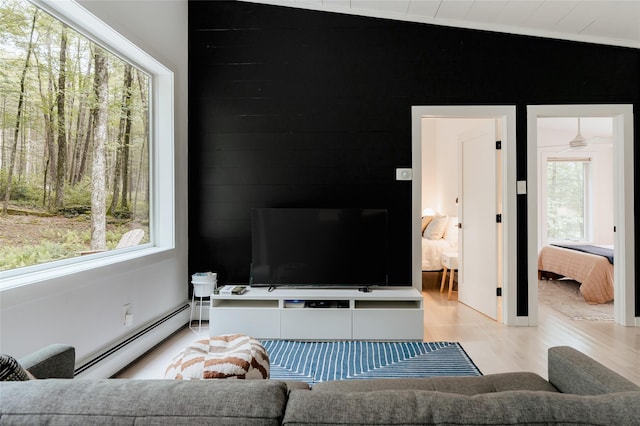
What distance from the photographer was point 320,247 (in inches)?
129

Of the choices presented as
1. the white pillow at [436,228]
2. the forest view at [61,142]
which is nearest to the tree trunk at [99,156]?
the forest view at [61,142]

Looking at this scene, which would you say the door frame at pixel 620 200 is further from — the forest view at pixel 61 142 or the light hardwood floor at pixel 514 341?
the forest view at pixel 61 142

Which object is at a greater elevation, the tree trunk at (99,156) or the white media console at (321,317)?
the tree trunk at (99,156)

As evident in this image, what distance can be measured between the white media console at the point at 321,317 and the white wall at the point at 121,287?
1.76 feet

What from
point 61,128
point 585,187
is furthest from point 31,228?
point 585,187

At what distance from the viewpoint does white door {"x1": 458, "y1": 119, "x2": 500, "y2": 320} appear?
366 cm

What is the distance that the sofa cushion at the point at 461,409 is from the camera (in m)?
0.66

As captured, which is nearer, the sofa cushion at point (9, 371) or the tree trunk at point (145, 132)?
the sofa cushion at point (9, 371)

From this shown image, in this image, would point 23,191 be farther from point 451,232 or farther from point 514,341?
point 451,232

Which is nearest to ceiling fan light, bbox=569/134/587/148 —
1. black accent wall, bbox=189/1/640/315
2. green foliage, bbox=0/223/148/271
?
black accent wall, bbox=189/1/640/315

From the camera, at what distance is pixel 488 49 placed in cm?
352

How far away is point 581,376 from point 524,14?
3.20 meters

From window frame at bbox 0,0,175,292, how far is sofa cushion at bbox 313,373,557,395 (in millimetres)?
1773

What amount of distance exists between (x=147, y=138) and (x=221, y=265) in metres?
1.36
